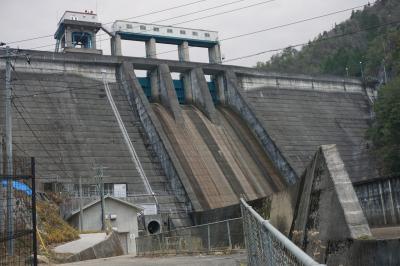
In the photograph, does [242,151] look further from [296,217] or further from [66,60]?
[296,217]

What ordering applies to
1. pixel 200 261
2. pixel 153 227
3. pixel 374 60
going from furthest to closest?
pixel 374 60 → pixel 153 227 → pixel 200 261

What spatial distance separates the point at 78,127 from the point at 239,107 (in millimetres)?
11772

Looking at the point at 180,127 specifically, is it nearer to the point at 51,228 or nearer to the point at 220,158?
the point at 220,158

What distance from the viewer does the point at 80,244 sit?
1767cm

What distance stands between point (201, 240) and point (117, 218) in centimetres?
1173

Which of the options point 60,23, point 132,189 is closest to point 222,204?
point 132,189

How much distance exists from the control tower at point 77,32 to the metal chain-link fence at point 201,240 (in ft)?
96.0

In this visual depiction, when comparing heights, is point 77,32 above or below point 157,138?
above

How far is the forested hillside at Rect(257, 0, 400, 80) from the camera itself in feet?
174

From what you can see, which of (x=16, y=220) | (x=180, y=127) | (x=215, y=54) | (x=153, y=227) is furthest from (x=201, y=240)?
(x=215, y=54)

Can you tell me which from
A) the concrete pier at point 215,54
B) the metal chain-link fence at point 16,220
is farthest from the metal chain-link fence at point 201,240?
the concrete pier at point 215,54

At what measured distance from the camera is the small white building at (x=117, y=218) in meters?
25.0

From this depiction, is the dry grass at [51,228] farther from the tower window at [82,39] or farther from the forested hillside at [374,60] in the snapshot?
the tower window at [82,39]

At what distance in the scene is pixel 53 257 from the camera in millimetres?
14898
